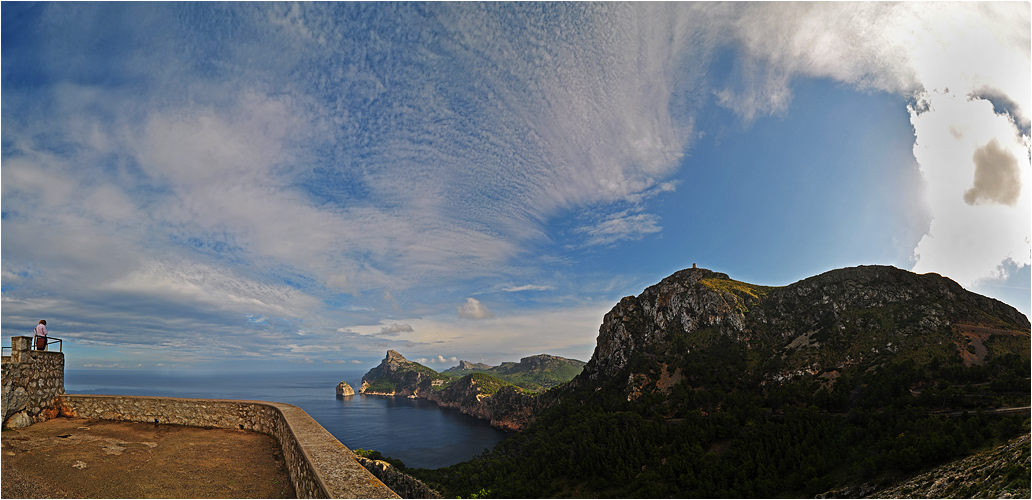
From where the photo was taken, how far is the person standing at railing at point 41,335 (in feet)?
42.8

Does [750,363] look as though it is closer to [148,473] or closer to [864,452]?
[864,452]

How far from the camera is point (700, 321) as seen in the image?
75562 millimetres

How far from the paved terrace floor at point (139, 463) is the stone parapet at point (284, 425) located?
409mm

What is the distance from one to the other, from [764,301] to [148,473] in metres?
88.8

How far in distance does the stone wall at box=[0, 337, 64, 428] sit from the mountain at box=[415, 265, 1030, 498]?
48.5 meters

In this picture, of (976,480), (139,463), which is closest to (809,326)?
(976,480)

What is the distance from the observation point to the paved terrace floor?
7816mm

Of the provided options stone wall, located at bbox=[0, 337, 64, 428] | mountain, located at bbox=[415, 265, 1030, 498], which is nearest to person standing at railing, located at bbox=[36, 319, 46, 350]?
stone wall, located at bbox=[0, 337, 64, 428]

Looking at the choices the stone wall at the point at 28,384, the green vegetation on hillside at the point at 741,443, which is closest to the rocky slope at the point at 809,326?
the green vegetation on hillside at the point at 741,443

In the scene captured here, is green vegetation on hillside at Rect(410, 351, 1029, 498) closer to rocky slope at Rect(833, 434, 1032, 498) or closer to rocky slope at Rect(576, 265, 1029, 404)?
rocky slope at Rect(576, 265, 1029, 404)

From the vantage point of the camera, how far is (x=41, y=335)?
43.3 feet

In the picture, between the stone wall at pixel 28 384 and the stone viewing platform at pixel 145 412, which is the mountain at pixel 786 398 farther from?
the stone wall at pixel 28 384

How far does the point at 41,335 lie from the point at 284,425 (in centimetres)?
1071

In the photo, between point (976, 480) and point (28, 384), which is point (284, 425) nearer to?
point (28, 384)
